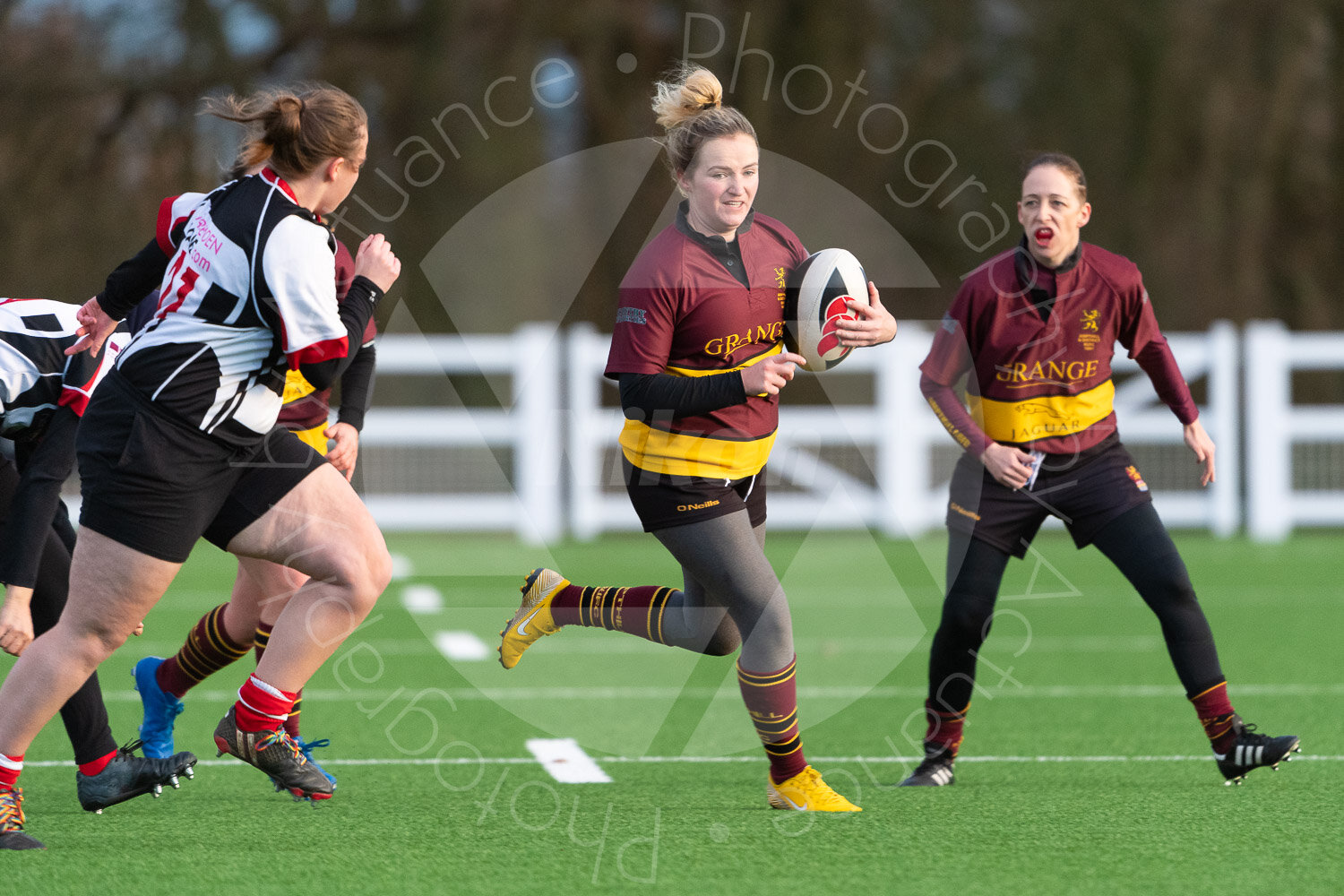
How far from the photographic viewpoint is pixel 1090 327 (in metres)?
5.00

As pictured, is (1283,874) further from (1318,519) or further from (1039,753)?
(1318,519)

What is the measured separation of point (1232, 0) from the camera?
1792 cm

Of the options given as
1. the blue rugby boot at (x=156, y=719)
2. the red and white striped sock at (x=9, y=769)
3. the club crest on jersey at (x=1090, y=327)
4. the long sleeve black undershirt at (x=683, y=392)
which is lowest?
the blue rugby boot at (x=156, y=719)

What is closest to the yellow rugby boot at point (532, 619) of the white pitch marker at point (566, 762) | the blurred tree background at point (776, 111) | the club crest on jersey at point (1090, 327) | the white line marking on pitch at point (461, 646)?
the white pitch marker at point (566, 762)

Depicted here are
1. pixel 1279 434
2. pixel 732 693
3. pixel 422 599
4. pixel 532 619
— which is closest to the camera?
pixel 532 619

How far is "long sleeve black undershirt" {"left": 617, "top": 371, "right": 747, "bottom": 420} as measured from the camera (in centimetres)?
422

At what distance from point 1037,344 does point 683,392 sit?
4.41 feet

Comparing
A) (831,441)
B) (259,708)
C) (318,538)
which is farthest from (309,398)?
(831,441)

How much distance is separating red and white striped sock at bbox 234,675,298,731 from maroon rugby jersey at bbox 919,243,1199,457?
2149 millimetres

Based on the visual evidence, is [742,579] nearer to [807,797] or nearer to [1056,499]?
[807,797]

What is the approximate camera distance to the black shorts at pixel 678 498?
4398 mm

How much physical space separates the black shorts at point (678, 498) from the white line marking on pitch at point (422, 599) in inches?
210

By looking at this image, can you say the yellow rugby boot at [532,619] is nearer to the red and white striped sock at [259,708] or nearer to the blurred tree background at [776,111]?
the red and white striped sock at [259,708]

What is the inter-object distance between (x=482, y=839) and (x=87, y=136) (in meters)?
14.7
